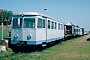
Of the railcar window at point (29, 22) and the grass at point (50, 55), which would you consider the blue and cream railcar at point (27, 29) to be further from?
the grass at point (50, 55)

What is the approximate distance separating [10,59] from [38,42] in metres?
3.76

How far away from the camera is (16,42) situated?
47.5 feet

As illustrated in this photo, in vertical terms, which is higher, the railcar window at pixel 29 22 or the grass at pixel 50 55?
the railcar window at pixel 29 22

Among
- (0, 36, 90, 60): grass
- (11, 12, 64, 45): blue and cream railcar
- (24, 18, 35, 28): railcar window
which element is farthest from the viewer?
(24, 18, 35, 28): railcar window

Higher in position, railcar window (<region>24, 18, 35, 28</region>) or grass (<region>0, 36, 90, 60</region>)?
railcar window (<region>24, 18, 35, 28</region>)

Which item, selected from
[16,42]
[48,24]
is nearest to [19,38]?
[16,42]

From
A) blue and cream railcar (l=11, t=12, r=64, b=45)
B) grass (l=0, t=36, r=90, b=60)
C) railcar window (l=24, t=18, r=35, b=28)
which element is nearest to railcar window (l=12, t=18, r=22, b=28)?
blue and cream railcar (l=11, t=12, r=64, b=45)

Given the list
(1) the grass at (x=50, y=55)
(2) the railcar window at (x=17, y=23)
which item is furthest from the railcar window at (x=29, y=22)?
(1) the grass at (x=50, y=55)

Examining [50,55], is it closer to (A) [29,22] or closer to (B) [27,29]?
(B) [27,29]

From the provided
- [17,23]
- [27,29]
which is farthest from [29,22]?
[17,23]

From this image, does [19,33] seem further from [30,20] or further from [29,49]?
[29,49]

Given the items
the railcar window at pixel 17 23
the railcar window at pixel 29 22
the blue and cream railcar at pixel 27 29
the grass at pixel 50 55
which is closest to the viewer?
the grass at pixel 50 55

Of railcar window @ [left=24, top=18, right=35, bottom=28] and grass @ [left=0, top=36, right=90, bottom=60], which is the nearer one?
grass @ [left=0, top=36, right=90, bottom=60]

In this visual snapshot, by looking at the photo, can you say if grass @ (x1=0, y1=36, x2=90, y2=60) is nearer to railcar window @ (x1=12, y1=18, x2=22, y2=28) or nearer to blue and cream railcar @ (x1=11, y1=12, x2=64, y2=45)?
blue and cream railcar @ (x1=11, y1=12, x2=64, y2=45)
